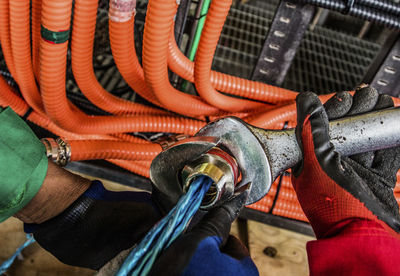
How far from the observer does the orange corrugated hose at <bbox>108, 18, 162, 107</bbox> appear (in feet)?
2.96

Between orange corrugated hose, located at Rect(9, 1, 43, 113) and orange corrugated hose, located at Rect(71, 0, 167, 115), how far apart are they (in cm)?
14

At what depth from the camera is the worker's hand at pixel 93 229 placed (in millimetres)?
744

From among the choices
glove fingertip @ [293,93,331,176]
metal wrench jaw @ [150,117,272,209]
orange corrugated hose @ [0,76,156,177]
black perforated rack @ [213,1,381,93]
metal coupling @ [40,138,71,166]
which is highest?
glove fingertip @ [293,93,331,176]

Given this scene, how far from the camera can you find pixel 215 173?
0.53 m

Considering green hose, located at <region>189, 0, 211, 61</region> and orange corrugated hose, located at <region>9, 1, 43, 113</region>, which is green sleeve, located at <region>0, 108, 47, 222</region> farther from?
green hose, located at <region>189, 0, 211, 61</region>

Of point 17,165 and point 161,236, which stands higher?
Result: point 161,236

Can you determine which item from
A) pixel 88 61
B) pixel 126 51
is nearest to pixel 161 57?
pixel 126 51

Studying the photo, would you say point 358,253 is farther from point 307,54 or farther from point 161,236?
point 307,54

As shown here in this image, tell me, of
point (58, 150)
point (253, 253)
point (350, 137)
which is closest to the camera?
point (350, 137)

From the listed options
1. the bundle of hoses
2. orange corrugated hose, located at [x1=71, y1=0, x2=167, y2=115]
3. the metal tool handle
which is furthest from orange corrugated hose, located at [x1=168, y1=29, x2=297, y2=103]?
the metal tool handle

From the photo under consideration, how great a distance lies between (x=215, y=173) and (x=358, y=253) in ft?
0.88

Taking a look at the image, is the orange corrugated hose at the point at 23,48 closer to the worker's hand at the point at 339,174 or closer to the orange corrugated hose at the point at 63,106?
the orange corrugated hose at the point at 63,106

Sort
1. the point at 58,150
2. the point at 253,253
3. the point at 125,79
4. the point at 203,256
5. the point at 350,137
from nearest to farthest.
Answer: the point at 203,256 < the point at 350,137 < the point at 58,150 < the point at 125,79 < the point at 253,253

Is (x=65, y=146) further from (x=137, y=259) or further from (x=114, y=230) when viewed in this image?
(x=137, y=259)
